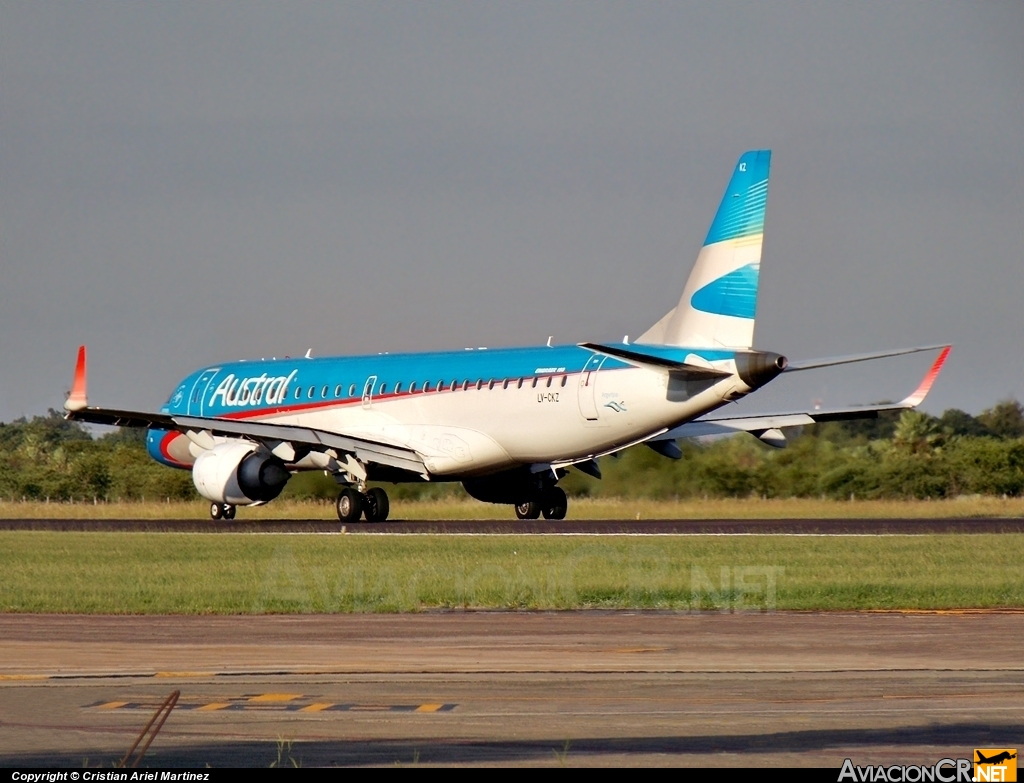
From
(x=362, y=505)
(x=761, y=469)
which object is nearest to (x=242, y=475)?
(x=362, y=505)

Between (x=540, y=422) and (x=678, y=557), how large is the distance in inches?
481

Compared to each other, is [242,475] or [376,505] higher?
[242,475]

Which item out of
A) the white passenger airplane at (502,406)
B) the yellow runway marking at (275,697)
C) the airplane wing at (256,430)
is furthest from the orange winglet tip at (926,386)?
the yellow runway marking at (275,697)

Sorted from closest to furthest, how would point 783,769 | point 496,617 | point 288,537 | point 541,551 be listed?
point 783,769
point 496,617
point 541,551
point 288,537

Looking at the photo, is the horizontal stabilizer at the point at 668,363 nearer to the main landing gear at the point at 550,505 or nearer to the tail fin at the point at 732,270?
the tail fin at the point at 732,270

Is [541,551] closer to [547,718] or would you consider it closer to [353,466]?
[353,466]

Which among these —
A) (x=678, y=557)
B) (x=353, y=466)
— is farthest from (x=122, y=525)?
(x=678, y=557)

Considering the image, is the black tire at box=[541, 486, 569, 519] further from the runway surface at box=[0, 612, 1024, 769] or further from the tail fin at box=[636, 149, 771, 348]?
the runway surface at box=[0, 612, 1024, 769]

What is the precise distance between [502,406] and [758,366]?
7.93 metres

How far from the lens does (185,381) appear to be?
5331 cm

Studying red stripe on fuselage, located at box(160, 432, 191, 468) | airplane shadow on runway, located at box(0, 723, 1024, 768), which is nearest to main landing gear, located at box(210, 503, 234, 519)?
red stripe on fuselage, located at box(160, 432, 191, 468)

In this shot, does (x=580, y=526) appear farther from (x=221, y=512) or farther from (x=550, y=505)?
(x=221, y=512)

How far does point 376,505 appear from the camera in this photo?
45.8 m

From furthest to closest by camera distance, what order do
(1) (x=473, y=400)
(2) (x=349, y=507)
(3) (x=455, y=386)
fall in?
1. (2) (x=349, y=507)
2. (3) (x=455, y=386)
3. (1) (x=473, y=400)
